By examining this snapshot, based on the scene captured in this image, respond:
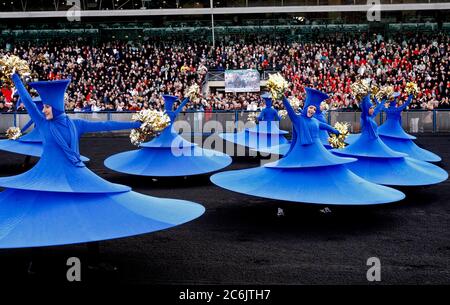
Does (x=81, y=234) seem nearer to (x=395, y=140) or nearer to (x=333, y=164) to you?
(x=333, y=164)

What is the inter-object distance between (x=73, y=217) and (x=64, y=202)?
0.92 feet

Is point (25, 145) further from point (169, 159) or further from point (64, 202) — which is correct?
point (64, 202)

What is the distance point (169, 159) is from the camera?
48.0ft

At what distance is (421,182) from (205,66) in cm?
2423

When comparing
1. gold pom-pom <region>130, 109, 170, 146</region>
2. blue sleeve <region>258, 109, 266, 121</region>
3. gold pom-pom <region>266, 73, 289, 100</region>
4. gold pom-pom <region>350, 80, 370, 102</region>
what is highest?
gold pom-pom <region>266, 73, 289, 100</region>

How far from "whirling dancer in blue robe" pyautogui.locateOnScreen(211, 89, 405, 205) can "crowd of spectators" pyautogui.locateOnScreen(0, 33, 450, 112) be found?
1682 centimetres

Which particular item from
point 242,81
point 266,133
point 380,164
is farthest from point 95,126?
point 242,81

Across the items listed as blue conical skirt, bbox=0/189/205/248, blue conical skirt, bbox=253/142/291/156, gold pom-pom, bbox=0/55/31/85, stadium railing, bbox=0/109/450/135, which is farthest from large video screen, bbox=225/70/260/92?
blue conical skirt, bbox=0/189/205/248

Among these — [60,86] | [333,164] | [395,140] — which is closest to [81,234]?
[60,86]

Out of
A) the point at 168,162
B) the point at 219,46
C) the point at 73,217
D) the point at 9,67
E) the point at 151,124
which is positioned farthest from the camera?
the point at 219,46

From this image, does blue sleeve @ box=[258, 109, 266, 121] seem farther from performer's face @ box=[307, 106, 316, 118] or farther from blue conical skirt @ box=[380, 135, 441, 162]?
performer's face @ box=[307, 106, 316, 118]

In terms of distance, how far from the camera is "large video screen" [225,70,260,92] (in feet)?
106

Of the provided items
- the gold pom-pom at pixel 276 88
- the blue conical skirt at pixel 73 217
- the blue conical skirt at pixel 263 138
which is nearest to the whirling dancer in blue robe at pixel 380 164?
the gold pom-pom at pixel 276 88

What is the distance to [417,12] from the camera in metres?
42.9
